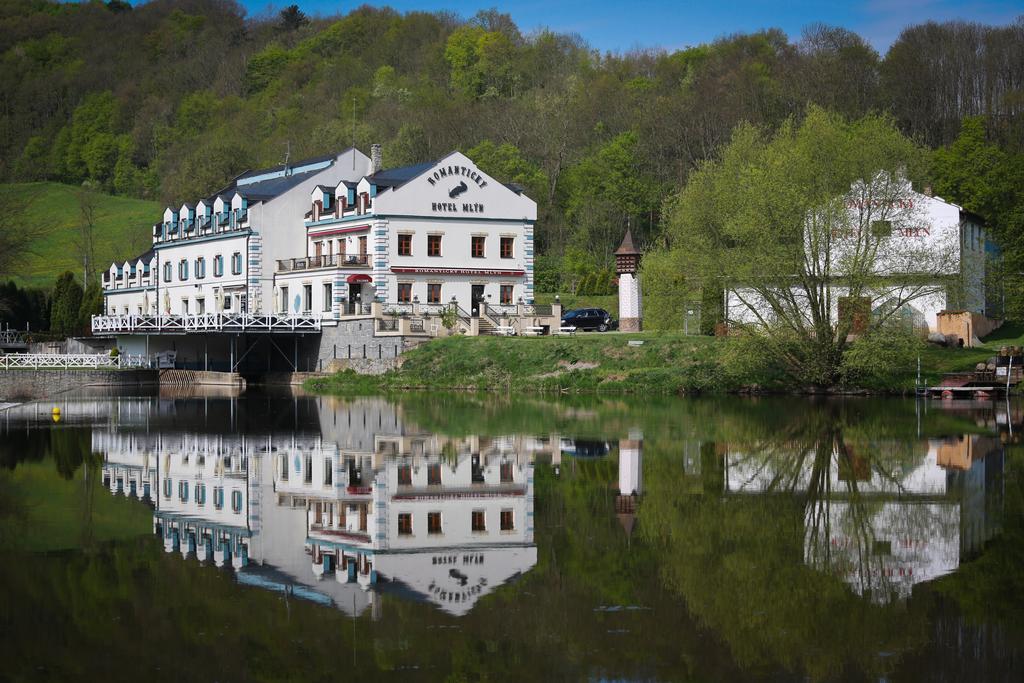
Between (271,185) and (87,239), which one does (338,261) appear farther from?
(87,239)

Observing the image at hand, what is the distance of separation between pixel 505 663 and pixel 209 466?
47.1 ft

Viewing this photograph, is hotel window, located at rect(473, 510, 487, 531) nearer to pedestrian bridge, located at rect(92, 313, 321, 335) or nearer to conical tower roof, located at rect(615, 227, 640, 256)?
conical tower roof, located at rect(615, 227, 640, 256)

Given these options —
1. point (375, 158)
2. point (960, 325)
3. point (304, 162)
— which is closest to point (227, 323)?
point (375, 158)

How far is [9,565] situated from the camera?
13.7 meters

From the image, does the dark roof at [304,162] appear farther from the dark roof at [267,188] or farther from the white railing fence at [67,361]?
the white railing fence at [67,361]

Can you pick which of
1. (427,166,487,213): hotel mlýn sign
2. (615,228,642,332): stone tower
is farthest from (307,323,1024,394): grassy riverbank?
(427,166,487,213): hotel mlýn sign

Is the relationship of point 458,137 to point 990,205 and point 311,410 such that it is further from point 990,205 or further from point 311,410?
point 311,410

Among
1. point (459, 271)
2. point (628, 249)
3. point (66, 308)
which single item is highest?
point (628, 249)

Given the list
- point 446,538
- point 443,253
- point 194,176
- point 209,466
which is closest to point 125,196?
point 194,176

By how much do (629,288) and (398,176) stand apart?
13.9m

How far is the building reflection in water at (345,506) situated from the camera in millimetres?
13305

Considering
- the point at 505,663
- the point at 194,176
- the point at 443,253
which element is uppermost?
the point at 194,176

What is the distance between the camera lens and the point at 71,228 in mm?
121250

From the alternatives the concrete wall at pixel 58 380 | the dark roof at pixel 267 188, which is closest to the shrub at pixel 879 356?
the concrete wall at pixel 58 380
